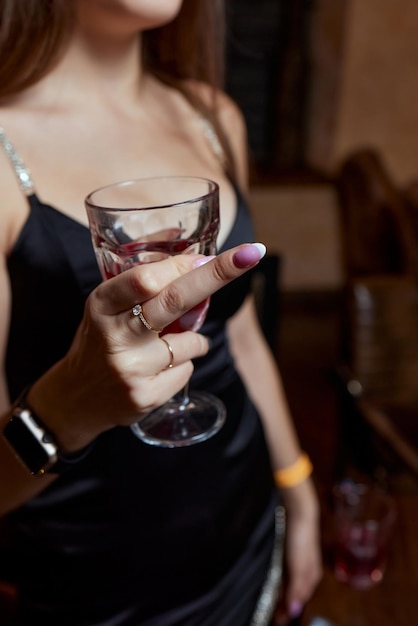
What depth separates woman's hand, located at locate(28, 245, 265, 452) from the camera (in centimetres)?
45

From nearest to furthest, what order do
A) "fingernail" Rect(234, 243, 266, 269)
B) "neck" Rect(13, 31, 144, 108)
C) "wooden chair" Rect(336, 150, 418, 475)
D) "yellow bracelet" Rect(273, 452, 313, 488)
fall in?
"fingernail" Rect(234, 243, 266, 269) < "neck" Rect(13, 31, 144, 108) < "yellow bracelet" Rect(273, 452, 313, 488) < "wooden chair" Rect(336, 150, 418, 475)

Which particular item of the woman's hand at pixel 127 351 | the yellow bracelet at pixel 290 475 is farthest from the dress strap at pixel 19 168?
the yellow bracelet at pixel 290 475

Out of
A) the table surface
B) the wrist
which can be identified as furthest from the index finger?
the table surface

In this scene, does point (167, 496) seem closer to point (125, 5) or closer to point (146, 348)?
Answer: point (146, 348)

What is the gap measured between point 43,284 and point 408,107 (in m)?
2.91

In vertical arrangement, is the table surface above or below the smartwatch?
below

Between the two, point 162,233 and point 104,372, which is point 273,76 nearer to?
point 162,233

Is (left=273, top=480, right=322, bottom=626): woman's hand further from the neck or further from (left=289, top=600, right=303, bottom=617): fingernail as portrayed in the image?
the neck

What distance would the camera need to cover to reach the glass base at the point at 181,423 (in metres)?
0.67

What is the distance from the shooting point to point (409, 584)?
1.03 m

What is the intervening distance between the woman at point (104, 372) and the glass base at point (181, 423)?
0.07m

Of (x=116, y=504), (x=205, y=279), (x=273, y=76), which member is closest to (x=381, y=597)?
(x=116, y=504)

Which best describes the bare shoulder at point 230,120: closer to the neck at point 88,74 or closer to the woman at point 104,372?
the woman at point 104,372

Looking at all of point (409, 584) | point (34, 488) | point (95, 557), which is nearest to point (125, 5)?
point (34, 488)
